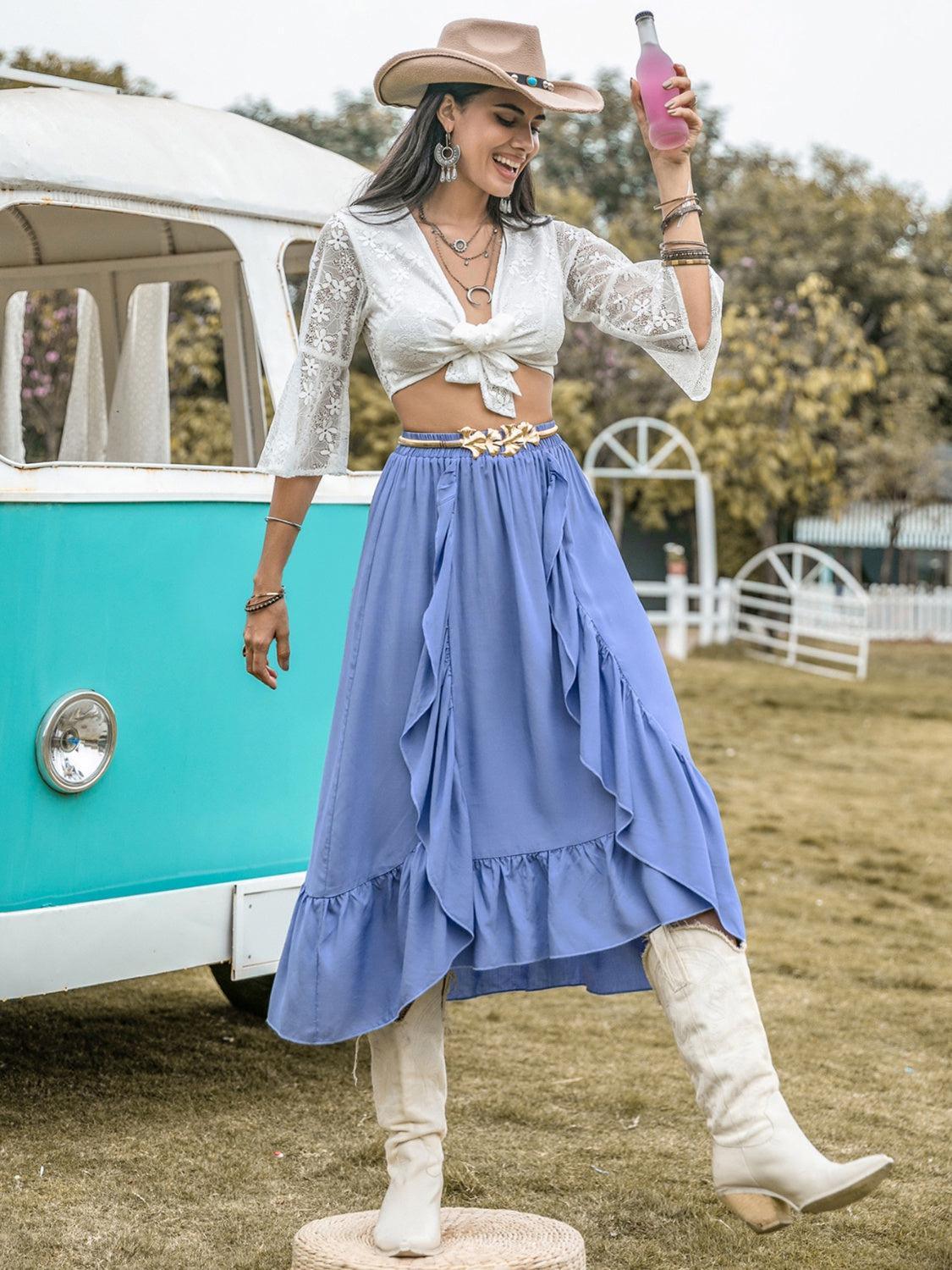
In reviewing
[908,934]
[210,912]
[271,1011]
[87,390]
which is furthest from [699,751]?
[271,1011]

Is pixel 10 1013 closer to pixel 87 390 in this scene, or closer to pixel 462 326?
pixel 87 390

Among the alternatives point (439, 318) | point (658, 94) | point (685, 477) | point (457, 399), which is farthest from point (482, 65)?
point (685, 477)

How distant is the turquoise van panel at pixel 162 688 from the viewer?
361 cm

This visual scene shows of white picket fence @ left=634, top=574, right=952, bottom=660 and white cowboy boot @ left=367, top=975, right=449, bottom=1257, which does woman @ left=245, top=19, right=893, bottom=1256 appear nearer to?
white cowboy boot @ left=367, top=975, right=449, bottom=1257

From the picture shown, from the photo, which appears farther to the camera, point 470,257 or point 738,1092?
point 470,257

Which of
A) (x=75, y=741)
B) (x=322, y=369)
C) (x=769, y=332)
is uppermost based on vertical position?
(x=769, y=332)

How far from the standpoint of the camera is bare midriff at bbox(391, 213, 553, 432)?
282cm

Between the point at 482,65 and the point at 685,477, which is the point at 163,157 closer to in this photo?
the point at 482,65

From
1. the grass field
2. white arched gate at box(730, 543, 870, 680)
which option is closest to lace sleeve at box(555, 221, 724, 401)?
the grass field

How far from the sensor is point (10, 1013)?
486cm

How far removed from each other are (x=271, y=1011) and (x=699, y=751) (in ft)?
27.2

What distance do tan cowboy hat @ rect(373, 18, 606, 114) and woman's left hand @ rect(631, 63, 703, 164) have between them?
0.14m

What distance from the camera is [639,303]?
289cm

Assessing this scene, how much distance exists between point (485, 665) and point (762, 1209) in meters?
0.94
